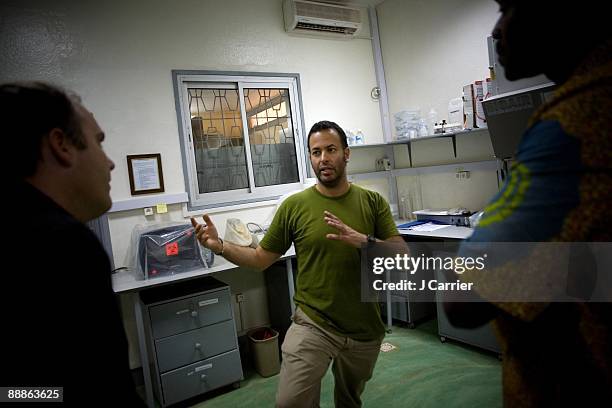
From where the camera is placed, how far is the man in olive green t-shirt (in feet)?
5.65

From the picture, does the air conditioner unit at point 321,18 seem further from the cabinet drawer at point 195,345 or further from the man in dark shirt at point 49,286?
the man in dark shirt at point 49,286

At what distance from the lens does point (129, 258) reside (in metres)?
2.87

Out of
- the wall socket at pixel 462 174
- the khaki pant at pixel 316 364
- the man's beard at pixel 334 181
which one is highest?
the man's beard at pixel 334 181

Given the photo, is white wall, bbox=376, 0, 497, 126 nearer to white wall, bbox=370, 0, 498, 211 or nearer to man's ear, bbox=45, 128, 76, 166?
white wall, bbox=370, 0, 498, 211

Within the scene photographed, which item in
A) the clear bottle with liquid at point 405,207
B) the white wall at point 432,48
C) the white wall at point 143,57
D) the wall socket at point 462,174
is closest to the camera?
the white wall at point 143,57

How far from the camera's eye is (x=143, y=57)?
10.4ft

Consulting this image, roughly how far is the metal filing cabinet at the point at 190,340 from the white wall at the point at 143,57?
601 millimetres

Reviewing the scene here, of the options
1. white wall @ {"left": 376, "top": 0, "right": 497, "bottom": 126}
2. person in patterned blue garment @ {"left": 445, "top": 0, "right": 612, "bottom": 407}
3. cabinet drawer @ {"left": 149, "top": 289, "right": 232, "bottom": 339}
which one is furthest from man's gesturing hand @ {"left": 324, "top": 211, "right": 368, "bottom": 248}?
white wall @ {"left": 376, "top": 0, "right": 497, "bottom": 126}

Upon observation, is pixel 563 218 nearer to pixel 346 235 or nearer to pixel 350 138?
pixel 346 235

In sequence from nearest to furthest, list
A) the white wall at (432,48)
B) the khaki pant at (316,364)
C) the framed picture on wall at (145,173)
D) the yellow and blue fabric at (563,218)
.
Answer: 1. the yellow and blue fabric at (563,218)
2. the khaki pant at (316,364)
3. the framed picture on wall at (145,173)
4. the white wall at (432,48)

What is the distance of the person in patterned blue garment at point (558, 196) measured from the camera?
0.52 metres

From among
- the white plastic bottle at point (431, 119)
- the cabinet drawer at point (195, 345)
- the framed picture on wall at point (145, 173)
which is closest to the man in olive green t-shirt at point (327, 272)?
the cabinet drawer at point (195, 345)

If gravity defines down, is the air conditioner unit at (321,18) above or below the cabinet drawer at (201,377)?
above

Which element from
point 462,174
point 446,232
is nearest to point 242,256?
point 446,232
